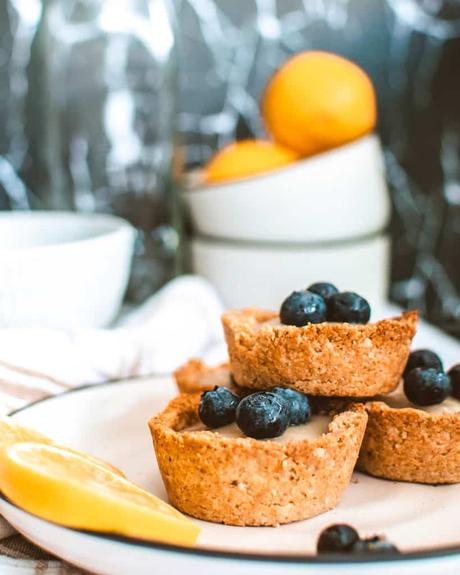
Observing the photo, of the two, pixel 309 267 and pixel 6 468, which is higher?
pixel 6 468

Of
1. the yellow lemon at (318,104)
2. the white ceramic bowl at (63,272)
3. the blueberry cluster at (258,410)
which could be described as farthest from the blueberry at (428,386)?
the yellow lemon at (318,104)

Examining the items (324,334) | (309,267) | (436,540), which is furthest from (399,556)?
(309,267)

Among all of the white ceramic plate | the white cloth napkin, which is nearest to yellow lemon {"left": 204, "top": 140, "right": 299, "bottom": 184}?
the white cloth napkin

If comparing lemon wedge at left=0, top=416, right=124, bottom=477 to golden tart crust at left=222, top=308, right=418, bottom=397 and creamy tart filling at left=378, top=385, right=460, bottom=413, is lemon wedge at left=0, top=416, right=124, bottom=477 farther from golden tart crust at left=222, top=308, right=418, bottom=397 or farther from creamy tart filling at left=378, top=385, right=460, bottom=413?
creamy tart filling at left=378, top=385, right=460, bottom=413

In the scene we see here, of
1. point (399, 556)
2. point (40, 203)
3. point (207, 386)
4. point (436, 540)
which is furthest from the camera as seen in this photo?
point (40, 203)

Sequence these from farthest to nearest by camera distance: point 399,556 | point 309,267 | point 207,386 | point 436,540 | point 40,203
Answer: point 40,203 < point 309,267 < point 207,386 < point 436,540 < point 399,556

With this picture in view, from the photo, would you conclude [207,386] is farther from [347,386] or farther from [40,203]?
[40,203]
